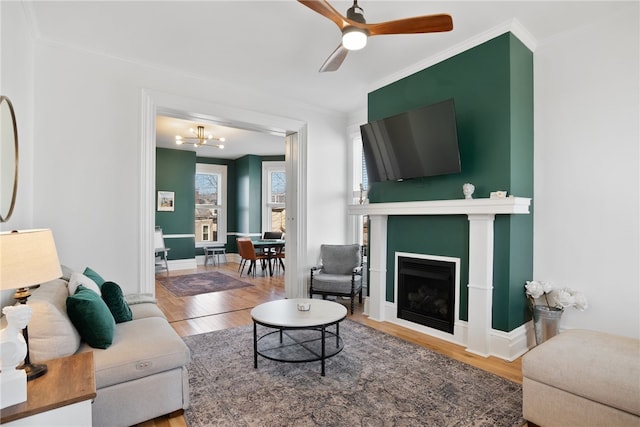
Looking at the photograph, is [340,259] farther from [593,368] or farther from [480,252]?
[593,368]

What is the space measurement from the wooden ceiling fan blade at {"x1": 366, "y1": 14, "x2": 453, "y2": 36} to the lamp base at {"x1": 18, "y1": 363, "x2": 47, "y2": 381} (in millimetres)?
2544

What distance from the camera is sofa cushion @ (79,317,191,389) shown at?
185 cm

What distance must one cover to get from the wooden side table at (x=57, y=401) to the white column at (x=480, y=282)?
2843 millimetres

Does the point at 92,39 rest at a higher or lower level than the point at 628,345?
higher

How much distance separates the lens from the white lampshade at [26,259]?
1.36 meters

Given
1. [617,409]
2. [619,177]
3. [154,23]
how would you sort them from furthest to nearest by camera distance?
1. [154,23]
2. [619,177]
3. [617,409]

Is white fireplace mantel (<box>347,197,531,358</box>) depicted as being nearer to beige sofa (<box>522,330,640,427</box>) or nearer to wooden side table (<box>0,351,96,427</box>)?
beige sofa (<box>522,330,640,427</box>)

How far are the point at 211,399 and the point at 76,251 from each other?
82.9 inches

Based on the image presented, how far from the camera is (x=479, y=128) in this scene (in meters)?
3.10

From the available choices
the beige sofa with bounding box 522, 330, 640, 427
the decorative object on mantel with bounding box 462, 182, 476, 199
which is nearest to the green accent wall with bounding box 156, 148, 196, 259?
the decorative object on mantel with bounding box 462, 182, 476, 199

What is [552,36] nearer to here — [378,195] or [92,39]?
[378,195]

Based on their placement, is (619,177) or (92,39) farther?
(92,39)

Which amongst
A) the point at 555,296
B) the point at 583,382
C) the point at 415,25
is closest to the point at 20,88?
the point at 415,25

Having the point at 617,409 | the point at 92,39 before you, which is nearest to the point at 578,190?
the point at 617,409
